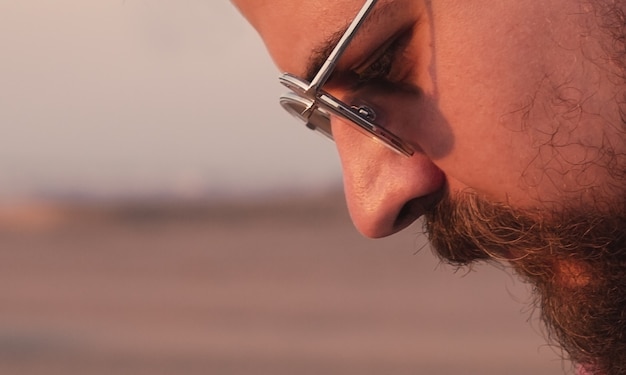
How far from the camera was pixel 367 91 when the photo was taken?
6.04ft

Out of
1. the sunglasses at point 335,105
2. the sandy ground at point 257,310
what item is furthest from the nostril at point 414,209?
the sandy ground at point 257,310

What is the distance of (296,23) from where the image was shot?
5.91ft

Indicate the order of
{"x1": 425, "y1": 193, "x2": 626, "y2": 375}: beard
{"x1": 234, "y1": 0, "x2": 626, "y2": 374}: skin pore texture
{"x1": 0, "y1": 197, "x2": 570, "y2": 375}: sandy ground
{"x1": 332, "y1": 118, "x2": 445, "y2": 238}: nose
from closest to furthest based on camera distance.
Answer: {"x1": 234, "y1": 0, "x2": 626, "y2": 374}: skin pore texture → {"x1": 425, "y1": 193, "x2": 626, "y2": 375}: beard → {"x1": 332, "y1": 118, "x2": 445, "y2": 238}: nose → {"x1": 0, "y1": 197, "x2": 570, "y2": 375}: sandy ground

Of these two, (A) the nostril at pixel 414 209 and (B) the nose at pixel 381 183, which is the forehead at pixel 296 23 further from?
(A) the nostril at pixel 414 209

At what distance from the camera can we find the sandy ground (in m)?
8.63

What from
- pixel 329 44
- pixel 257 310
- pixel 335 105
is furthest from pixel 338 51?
pixel 257 310

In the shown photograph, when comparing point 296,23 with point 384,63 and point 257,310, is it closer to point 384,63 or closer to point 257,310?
point 384,63

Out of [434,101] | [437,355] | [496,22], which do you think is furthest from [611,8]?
[437,355]

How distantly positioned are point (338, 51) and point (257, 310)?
32.1 feet

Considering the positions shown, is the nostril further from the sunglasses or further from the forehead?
the forehead

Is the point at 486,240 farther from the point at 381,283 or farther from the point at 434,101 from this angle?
the point at 381,283

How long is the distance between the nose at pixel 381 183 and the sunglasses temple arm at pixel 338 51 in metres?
0.14

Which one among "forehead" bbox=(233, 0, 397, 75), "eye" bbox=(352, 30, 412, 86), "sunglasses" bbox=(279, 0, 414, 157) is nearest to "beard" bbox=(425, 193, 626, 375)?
"sunglasses" bbox=(279, 0, 414, 157)

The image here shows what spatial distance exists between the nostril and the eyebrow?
0.33 metres
